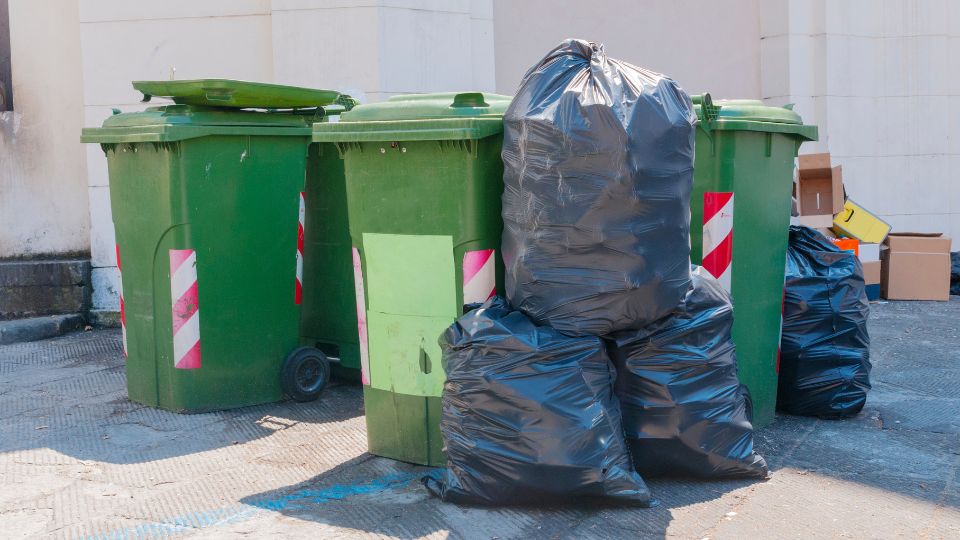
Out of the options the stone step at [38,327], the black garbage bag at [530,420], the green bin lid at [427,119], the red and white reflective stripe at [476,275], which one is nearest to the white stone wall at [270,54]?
the stone step at [38,327]

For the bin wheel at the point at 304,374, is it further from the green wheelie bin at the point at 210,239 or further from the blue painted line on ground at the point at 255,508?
the blue painted line on ground at the point at 255,508

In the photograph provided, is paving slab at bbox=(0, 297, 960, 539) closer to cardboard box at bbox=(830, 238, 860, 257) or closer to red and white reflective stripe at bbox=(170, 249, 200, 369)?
red and white reflective stripe at bbox=(170, 249, 200, 369)

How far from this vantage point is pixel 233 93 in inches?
185

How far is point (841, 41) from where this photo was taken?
29.0 ft

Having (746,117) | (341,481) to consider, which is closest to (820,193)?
(746,117)

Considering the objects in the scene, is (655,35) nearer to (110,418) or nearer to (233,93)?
(233,93)

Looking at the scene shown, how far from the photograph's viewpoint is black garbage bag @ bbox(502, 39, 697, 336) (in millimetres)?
3461

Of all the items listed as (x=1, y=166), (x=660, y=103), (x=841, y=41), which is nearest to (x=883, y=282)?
(x=841, y=41)

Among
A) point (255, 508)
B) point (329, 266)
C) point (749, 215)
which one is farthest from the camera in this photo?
point (329, 266)

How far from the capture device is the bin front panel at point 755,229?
165 inches

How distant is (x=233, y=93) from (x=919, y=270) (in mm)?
5754

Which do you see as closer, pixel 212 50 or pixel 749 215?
pixel 749 215

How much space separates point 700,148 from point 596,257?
92cm

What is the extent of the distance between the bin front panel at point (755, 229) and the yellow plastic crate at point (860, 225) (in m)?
4.02
